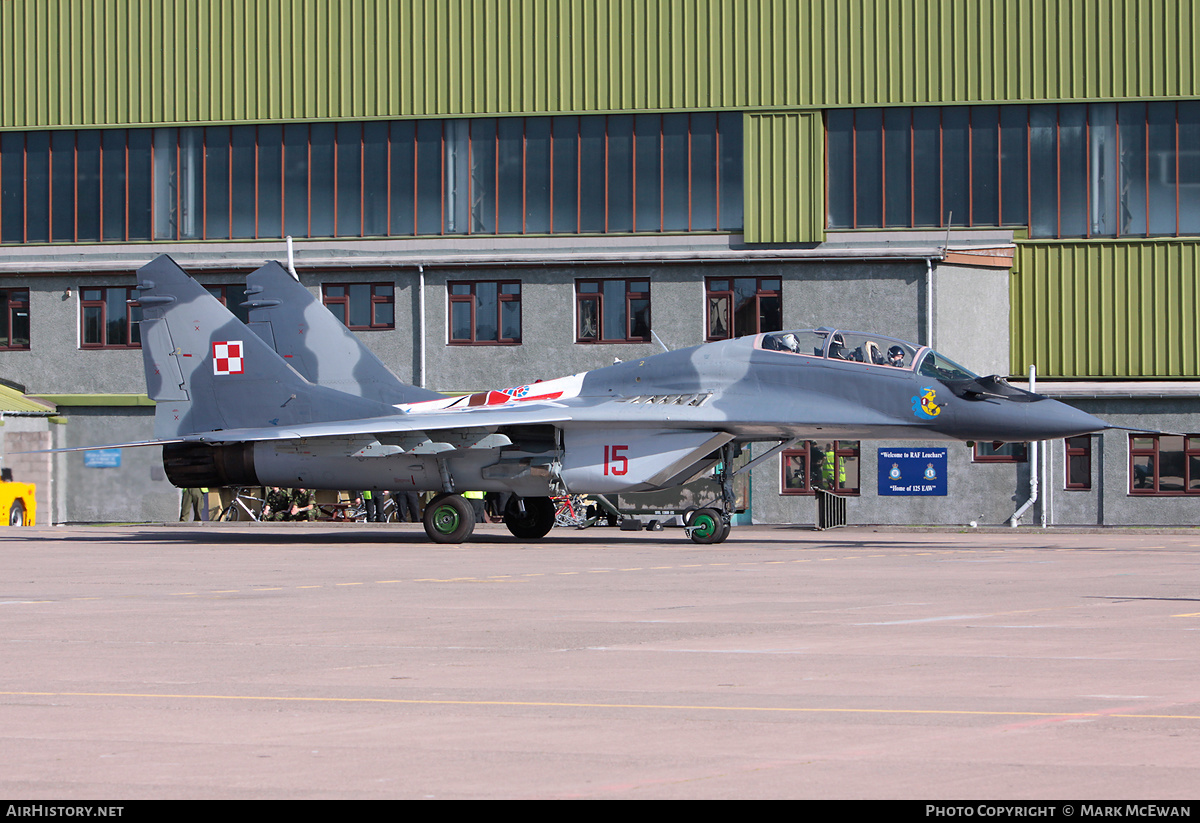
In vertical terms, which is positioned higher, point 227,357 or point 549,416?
point 227,357

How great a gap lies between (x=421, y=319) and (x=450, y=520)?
49.4 feet

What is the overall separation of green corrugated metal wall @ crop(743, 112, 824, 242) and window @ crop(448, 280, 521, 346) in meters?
6.49

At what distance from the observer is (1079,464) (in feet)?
119

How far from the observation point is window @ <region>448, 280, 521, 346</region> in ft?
128

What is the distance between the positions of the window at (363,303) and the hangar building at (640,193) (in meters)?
0.08

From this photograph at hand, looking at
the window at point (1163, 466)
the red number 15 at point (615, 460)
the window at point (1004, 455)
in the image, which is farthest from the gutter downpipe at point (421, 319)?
the window at point (1163, 466)

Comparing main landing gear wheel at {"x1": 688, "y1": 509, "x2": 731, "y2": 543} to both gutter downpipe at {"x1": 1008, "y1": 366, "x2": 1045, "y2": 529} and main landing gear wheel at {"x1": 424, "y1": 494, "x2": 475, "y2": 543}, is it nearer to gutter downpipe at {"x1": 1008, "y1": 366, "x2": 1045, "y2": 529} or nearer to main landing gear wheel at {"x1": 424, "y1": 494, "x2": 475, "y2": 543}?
main landing gear wheel at {"x1": 424, "y1": 494, "x2": 475, "y2": 543}

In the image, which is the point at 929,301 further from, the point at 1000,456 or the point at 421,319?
the point at 421,319

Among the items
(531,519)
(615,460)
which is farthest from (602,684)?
(531,519)

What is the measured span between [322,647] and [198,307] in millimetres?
17160

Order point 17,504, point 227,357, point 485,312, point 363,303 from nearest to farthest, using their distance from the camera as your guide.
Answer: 1. point 227,357
2. point 17,504
3. point 485,312
4. point 363,303

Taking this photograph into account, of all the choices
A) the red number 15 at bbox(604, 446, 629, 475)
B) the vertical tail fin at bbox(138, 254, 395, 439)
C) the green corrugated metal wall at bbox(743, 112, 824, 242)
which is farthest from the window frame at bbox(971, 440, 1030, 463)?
the vertical tail fin at bbox(138, 254, 395, 439)

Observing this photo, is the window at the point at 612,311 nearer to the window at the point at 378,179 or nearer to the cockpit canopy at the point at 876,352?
the window at the point at 378,179

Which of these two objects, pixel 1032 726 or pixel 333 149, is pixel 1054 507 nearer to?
pixel 333 149
